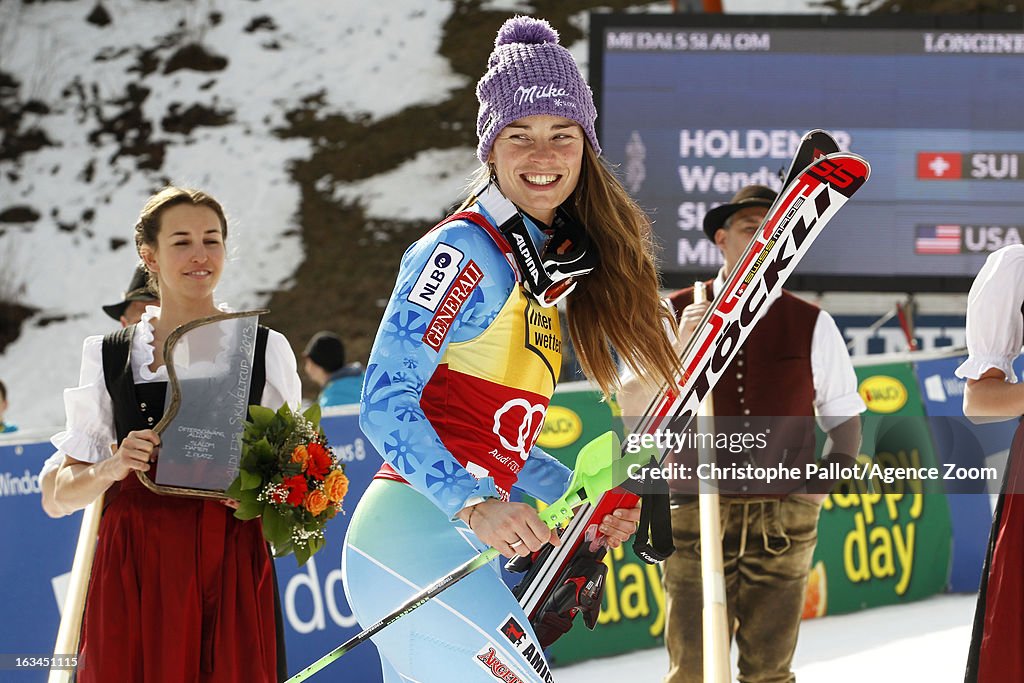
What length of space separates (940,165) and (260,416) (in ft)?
22.2

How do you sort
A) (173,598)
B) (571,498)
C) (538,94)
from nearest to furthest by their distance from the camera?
1. (571,498)
2. (538,94)
3. (173,598)

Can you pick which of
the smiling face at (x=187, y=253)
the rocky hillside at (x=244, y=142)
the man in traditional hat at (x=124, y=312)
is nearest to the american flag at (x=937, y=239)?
the man in traditional hat at (x=124, y=312)

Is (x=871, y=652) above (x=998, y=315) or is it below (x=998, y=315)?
below

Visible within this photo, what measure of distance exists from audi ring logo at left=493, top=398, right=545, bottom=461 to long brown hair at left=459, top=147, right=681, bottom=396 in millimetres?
267

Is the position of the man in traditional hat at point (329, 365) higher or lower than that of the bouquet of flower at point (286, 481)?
higher

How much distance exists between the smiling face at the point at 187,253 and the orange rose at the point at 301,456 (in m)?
0.53

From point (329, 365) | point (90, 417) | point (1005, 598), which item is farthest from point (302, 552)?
point (329, 365)

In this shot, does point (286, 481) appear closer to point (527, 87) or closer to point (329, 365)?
point (527, 87)

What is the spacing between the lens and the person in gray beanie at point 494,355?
2.41m

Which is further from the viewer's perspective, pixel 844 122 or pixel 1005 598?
pixel 844 122

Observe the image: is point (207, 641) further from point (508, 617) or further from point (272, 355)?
point (508, 617)

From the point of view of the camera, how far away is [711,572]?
4445 millimetres

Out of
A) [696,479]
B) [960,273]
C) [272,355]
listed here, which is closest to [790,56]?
[960,273]

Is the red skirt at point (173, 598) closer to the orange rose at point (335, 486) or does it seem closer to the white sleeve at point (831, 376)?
the orange rose at point (335, 486)
